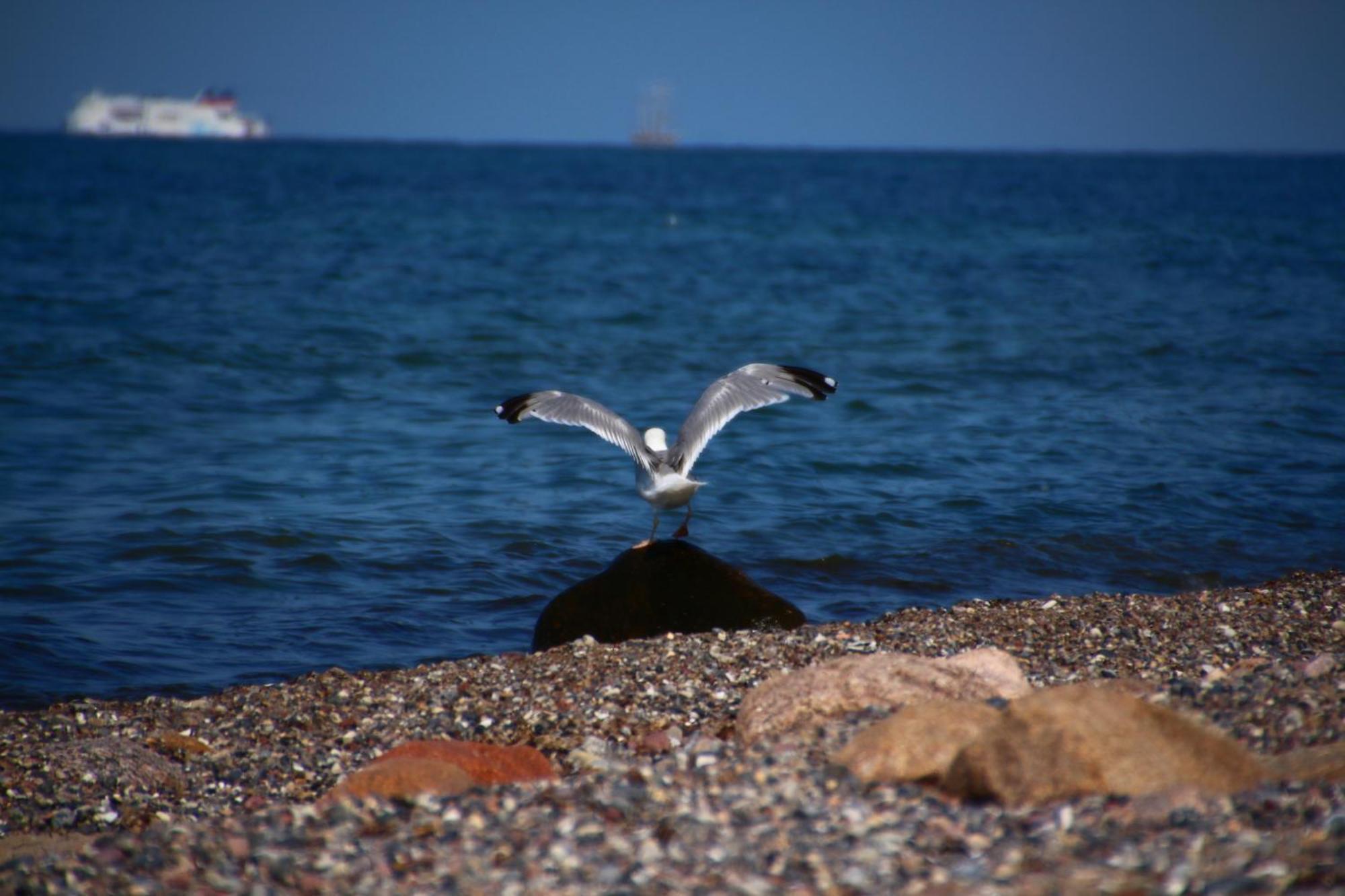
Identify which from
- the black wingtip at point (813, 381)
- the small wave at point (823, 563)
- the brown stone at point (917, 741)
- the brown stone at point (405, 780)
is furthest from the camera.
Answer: the small wave at point (823, 563)

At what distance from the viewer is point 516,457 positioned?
1262 cm

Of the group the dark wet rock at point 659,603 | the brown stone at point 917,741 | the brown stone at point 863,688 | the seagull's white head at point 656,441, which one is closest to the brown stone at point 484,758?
the brown stone at point 863,688

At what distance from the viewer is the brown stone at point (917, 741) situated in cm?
417

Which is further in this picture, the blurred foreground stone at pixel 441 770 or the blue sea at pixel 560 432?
the blue sea at pixel 560 432

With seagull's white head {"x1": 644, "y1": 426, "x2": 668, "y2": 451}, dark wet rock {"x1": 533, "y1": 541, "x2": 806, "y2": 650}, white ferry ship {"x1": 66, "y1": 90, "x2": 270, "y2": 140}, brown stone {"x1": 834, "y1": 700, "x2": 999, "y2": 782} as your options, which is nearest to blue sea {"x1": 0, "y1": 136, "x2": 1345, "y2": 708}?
dark wet rock {"x1": 533, "y1": 541, "x2": 806, "y2": 650}

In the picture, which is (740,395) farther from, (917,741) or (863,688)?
(917,741)

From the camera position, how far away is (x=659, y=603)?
7.48m

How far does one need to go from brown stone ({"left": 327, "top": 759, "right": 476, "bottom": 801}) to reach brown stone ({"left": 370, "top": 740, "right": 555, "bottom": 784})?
0.69 ft

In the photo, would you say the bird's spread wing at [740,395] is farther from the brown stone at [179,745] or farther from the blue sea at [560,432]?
the brown stone at [179,745]

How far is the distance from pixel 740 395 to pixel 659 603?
1.69 meters

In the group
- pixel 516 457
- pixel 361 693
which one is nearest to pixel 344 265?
pixel 516 457

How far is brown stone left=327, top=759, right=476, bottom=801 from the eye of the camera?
4355mm

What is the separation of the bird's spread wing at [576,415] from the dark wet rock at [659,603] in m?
0.80

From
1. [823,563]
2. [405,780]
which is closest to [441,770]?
[405,780]
